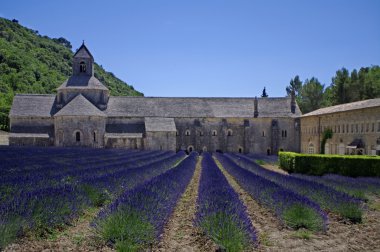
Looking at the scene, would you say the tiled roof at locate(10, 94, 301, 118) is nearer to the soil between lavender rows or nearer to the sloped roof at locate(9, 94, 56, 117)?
A: the sloped roof at locate(9, 94, 56, 117)

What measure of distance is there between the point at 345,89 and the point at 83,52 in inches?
1576

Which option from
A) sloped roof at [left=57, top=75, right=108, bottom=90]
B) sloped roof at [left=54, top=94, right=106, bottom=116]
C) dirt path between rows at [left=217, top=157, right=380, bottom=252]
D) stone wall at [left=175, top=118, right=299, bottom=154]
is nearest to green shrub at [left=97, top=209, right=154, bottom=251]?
dirt path between rows at [left=217, top=157, right=380, bottom=252]

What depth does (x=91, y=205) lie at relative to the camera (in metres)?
9.41

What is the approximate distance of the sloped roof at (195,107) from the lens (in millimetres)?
45125

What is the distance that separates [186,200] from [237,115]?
36.4 meters

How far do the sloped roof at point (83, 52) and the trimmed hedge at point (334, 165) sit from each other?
30564mm

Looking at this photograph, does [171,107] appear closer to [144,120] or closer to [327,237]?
[144,120]

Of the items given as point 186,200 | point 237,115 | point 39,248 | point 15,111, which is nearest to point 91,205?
point 186,200

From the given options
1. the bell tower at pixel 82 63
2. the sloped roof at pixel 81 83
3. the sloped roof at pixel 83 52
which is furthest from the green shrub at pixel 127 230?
the sloped roof at pixel 83 52

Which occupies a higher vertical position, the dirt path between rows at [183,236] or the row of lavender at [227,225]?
the row of lavender at [227,225]

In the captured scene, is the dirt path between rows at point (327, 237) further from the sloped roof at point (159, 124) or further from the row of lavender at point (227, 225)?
the sloped roof at point (159, 124)

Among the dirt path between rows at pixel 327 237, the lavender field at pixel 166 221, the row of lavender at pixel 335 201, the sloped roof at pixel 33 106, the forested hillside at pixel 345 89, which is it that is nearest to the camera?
the lavender field at pixel 166 221

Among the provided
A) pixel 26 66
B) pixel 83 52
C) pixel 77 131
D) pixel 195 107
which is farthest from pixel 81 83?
pixel 26 66

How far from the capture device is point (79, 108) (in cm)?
3906
